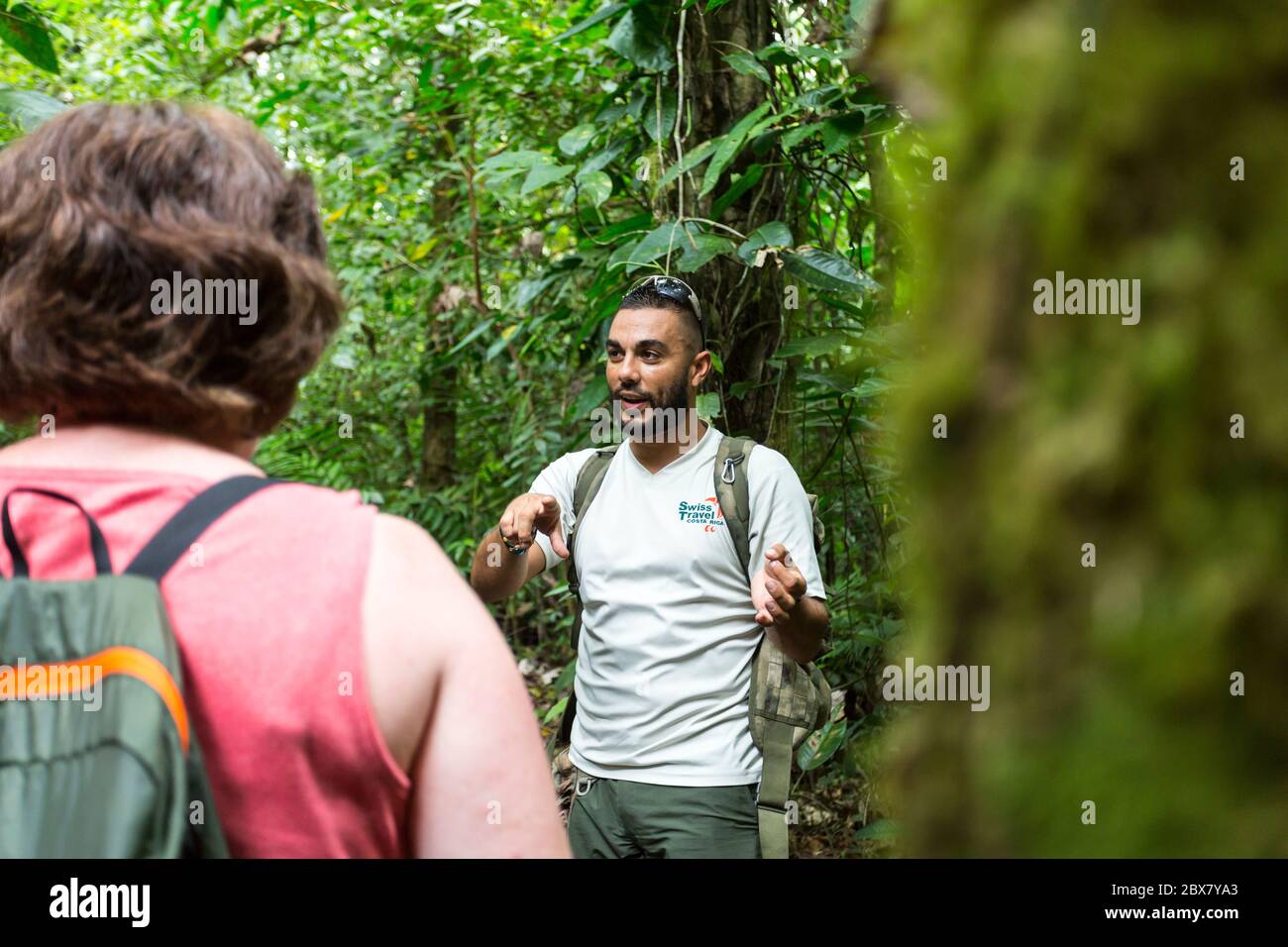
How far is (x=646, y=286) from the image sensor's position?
3.54 meters

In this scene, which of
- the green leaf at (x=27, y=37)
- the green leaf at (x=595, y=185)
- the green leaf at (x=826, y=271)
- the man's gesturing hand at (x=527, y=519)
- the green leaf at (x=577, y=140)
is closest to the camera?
the green leaf at (x=27, y=37)

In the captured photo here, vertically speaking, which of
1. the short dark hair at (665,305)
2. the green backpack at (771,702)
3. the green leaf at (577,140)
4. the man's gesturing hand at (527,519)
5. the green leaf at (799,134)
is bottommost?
the green backpack at (771,702)

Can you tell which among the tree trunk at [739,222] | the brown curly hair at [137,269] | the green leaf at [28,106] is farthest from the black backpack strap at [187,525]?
the tree trunk at [739,222]

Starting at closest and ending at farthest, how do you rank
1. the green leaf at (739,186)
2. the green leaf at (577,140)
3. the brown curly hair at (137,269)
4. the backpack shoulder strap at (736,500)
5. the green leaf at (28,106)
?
the brown curly hair at (137,269), the green leaf at (28,106), the backpack shoulder strap at (736,500), the green leaf at (739,186), the green leaf at (577,140)

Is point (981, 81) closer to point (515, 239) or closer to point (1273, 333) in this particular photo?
point (1273, 333)

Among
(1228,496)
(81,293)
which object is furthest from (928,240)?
(81,293)

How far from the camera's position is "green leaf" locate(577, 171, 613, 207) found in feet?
12.7

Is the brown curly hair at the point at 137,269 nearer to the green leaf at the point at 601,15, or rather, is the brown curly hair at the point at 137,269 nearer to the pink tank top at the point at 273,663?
the pink tank top at the point at 273,663

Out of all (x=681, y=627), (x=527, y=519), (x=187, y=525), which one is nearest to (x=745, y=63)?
(x=527, y=519)

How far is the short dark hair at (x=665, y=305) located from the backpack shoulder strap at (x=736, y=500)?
1.60ft

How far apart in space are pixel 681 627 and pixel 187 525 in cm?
223

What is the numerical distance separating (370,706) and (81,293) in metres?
0.53

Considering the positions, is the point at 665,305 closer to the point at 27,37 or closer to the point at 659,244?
the point at 659,244

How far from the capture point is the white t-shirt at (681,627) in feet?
10.2
